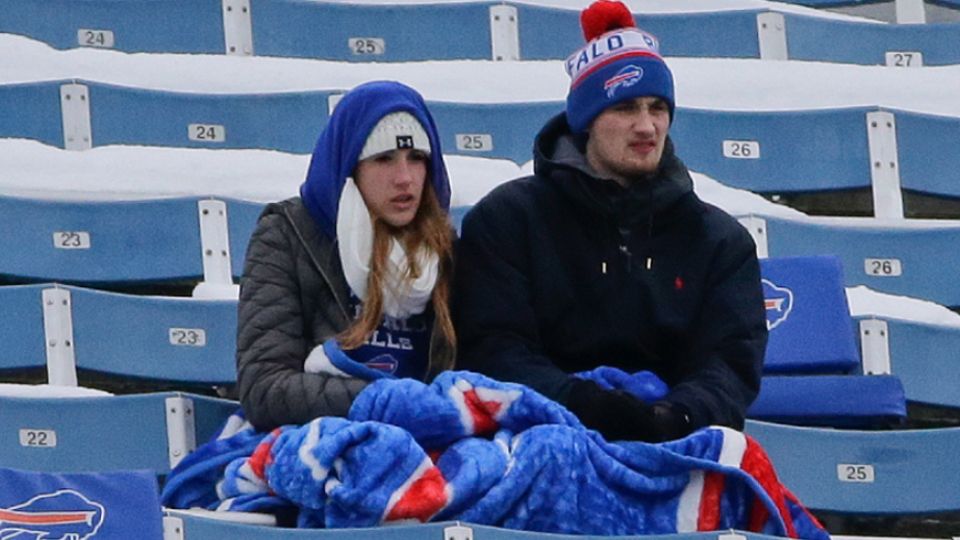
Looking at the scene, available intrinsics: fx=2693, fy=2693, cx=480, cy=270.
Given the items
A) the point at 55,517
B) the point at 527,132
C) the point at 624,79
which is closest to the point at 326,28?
the point at 527,132

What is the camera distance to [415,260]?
12.0ft

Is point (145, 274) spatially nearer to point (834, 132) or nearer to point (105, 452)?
point (105, 452)

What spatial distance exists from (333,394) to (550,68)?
103 inches

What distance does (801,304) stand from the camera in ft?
14.4

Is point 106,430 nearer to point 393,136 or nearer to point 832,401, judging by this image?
point 393,136

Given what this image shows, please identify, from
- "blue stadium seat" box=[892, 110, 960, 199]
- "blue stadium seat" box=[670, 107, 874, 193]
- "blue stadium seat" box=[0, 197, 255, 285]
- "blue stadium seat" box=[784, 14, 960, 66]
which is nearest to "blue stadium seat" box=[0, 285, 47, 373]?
"blue stadium seat" box=[0, 197, 255, 285]

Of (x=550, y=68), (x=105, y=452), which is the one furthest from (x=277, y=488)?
(x=550, y=68)

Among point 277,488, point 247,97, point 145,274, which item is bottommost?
point 277,488

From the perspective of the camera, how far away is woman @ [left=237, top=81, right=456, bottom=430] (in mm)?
3639

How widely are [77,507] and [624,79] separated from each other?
41.0 inches


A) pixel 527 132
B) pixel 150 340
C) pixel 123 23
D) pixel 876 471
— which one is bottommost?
pixel 876 471

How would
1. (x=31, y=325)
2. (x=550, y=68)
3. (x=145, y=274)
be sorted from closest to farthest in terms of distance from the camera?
(x=31, y=325), (x=145, y=274), (x=550, y=68)

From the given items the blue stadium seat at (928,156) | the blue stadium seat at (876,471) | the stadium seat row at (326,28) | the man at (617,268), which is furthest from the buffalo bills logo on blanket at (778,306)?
the stadium seat row at (326,28)

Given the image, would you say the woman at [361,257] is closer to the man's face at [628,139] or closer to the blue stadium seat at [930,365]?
the man's face at [628,139]
